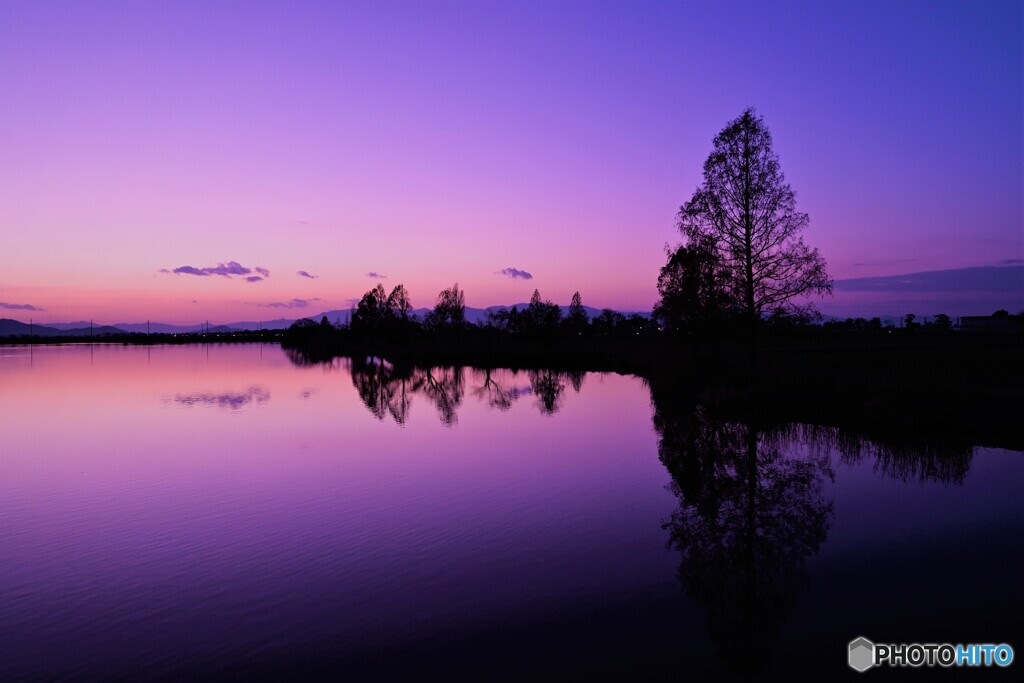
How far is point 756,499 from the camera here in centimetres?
1595

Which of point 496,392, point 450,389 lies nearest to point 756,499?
point 496,392

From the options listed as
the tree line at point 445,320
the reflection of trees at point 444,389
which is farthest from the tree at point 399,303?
the reflection of trees at point 444,389

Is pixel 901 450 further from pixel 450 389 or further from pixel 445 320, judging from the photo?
pixel 445 320

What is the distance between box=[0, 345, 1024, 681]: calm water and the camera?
852 centimetres

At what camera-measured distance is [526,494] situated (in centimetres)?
1712

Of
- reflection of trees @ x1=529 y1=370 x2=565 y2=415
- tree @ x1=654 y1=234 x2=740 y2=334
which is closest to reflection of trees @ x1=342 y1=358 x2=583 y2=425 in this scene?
reflection of trees @ x1=529 y1=370 x2=565 y2=415

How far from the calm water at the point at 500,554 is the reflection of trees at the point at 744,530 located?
6 centimetres

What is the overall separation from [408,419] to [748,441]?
16.1m

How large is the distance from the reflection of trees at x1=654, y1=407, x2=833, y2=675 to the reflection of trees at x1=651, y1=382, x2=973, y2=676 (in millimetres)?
19

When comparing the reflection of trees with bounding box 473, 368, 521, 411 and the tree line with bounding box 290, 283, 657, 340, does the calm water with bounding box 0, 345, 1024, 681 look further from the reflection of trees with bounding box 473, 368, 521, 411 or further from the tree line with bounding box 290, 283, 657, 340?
the tree line with bounding box 290, 283, 657, 340

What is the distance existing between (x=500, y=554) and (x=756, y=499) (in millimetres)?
7078

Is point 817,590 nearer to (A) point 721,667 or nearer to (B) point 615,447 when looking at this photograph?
(A) point 721,667

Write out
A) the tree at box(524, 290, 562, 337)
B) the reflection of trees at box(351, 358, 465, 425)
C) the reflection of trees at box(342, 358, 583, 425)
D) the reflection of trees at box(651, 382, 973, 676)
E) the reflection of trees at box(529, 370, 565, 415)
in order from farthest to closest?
the tree at box(524, 290, 562, 337)
the reflection of trees at box(529, 370, 565, 415)
the reflection of trees at box(342, 358, 583, 425)
the reflection of trees at box(351, 358, 465, 425)
the reflection of trees at box(651, 382, 973, 676)

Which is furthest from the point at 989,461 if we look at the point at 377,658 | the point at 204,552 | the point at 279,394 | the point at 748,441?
the point at 279,394
